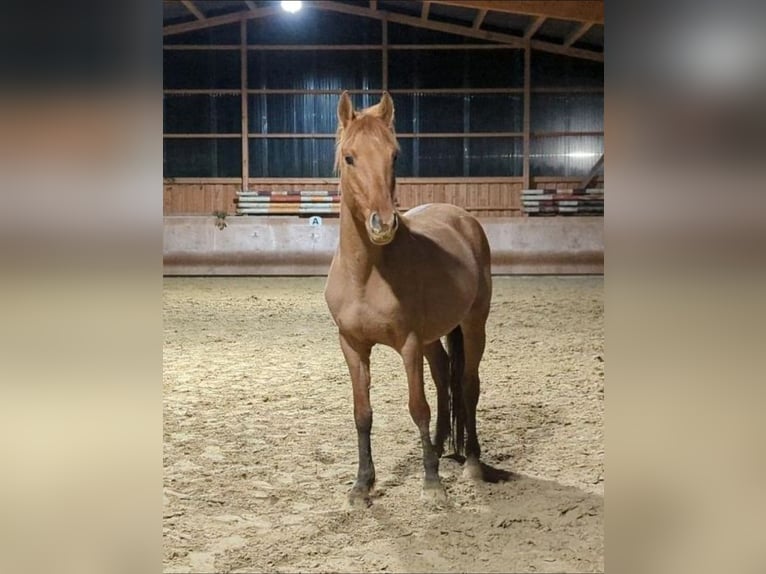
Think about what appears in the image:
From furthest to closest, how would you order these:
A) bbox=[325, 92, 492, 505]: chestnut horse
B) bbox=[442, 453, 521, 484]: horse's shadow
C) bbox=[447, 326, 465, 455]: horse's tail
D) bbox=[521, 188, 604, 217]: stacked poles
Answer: bbox=[521, 188, 604, 217]: stacked poles
bbox=[447, 326, 465, 455]: horse's tail
bbox=[442, 453, 521, 484]: horse's shadow
bbox=[325, 92, 492, 505]: chestnut horse

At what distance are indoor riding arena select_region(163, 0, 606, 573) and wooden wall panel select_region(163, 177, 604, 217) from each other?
0.10ft

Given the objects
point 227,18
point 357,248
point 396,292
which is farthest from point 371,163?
point 227,18

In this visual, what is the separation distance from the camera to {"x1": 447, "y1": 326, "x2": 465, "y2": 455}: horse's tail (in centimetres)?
229

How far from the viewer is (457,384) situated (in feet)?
7.51

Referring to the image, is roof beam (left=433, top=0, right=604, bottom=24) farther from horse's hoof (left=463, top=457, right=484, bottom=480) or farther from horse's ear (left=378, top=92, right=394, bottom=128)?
horse's hoof (left=463, top=457, right=484, bottom=480)

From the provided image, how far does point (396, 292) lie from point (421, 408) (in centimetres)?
37

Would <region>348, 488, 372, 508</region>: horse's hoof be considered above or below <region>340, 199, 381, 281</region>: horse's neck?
below

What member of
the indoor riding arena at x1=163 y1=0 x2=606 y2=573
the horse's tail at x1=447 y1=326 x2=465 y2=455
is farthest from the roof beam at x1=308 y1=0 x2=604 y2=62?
the horse's tail at x1=447 y1=326 x2=465 y2=455

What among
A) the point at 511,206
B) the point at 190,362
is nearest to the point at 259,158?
the point at 511,206
